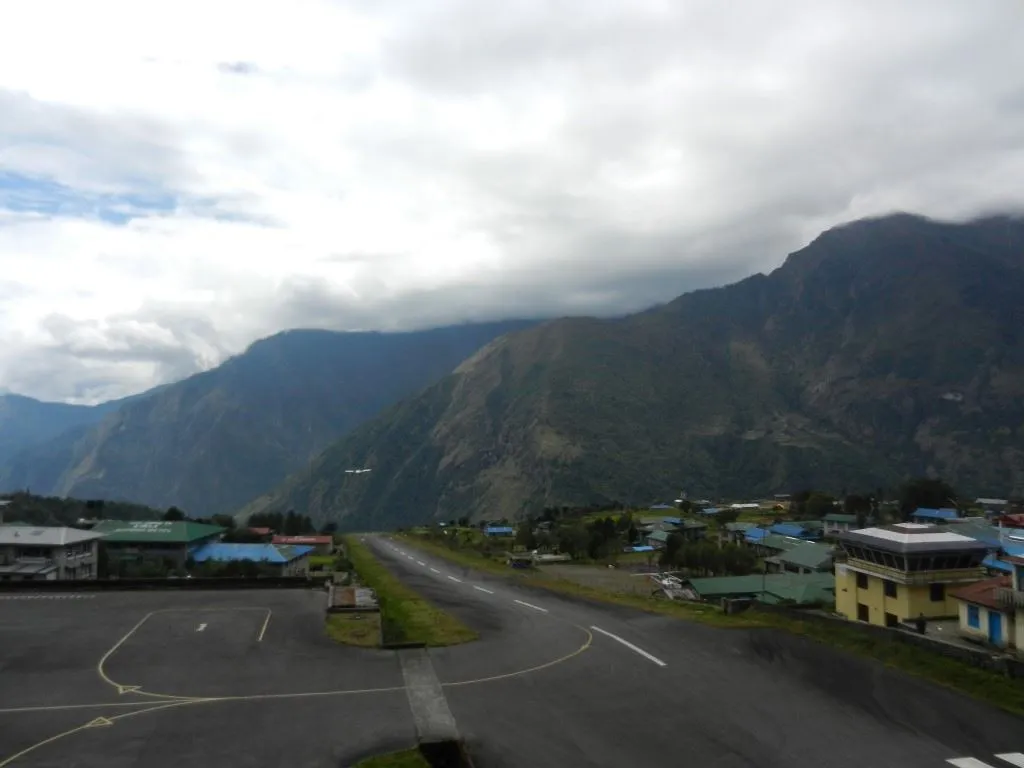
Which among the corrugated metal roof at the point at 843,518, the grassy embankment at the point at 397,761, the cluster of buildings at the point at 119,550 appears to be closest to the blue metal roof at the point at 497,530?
the cluster of buildings at the point at 119,550

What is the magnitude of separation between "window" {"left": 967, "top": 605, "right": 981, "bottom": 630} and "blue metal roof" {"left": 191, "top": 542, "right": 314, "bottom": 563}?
172ft

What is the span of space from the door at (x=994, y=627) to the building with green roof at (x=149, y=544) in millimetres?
59546

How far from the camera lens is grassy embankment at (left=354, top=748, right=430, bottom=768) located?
12883mm

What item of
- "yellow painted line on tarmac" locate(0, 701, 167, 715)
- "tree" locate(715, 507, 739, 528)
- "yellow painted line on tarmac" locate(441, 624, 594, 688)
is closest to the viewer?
"yellow painted line on tarmac" locate(0, 701, 167, 715)

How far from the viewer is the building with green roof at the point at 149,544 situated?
218ft

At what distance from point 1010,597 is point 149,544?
6762cm

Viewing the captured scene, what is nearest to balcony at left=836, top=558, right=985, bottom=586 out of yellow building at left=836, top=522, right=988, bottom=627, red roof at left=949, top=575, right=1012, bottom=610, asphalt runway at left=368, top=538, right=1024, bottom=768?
Answer: yellow building at left=836, top=522, right=988, bottom=627

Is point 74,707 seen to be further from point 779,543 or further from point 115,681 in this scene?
point 779,543

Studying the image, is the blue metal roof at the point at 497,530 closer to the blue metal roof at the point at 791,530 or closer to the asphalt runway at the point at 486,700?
the blue metal roof at the point at 791,530

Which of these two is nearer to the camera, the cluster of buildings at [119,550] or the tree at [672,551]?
the cluster of buildings at [119,550]

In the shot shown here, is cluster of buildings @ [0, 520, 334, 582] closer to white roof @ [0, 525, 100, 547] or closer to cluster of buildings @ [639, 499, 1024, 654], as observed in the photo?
white roof @ [0, 525, 100, 547]

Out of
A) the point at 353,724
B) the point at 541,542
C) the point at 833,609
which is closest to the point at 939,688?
the point at 353,724

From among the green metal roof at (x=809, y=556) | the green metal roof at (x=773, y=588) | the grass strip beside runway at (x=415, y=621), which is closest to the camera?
the grass strip beside runway at (x=415, y=621)

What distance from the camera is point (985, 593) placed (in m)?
29.0
